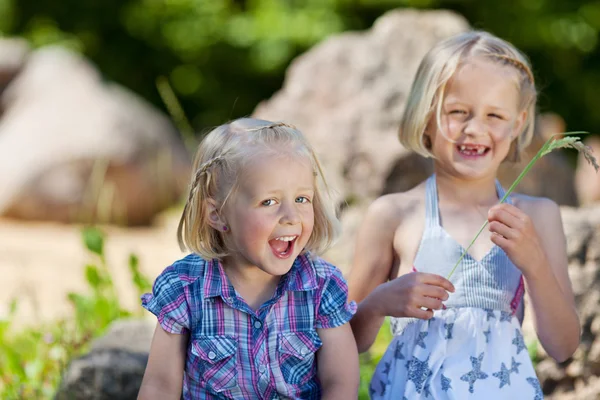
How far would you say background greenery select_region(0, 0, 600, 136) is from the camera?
9211 mm

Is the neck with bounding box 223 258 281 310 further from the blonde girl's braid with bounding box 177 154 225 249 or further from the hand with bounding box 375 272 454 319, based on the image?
the hand with bounding box 375 272 454 319

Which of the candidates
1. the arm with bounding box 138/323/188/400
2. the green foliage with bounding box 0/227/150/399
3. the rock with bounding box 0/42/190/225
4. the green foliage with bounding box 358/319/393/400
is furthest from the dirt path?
the arm with bounding box 138/323/188/400

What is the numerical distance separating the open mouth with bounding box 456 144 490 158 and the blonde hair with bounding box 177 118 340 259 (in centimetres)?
40

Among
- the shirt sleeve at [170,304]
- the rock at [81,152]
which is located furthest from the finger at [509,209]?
the rock at [81,152]

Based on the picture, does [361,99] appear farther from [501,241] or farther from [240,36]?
[240,36]

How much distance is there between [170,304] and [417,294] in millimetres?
581

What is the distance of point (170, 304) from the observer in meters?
2.01

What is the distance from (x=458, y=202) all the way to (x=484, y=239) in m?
0.12

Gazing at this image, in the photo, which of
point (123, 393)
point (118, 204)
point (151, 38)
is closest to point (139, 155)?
Result: point (118, 204)

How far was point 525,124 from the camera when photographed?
2.34 m

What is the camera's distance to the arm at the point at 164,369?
2.00 meters

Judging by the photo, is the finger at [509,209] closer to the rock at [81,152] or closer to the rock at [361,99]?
the rock at [361,99]

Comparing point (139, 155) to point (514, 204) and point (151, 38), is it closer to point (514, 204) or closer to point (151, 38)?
point (151, 38)

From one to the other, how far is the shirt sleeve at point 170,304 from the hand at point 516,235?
0.75 meters
